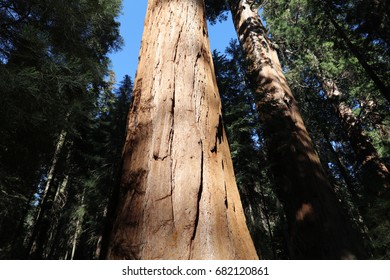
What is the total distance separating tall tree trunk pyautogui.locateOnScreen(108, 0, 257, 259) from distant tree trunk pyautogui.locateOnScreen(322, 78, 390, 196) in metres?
7.37

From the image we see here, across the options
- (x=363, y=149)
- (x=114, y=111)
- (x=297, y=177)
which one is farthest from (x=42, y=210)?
(x=363, y=149)

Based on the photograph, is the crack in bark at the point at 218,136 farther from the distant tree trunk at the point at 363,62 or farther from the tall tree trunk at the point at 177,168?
the distant tree trunk at the point at 363,62

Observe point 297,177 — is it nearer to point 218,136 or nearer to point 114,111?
point 218,136

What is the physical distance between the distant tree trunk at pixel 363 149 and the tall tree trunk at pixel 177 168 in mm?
7372

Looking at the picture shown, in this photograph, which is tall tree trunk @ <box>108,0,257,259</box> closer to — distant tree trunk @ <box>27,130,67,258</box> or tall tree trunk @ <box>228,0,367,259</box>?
tall tree trunk @ <box>228,0,367,259</box>

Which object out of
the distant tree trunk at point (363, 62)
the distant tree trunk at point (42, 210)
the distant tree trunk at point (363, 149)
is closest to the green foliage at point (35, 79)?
the distant tree trunk at point (42, 210)

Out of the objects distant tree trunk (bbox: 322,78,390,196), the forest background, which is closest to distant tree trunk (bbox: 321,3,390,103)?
the forest background

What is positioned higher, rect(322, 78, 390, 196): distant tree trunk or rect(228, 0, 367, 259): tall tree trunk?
rect(322, 78, 390, 196): distant tree trunk

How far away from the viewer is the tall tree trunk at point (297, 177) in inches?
124

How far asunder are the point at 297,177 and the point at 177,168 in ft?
10.5

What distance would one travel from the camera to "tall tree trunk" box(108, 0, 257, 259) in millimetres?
874

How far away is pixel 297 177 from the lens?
3803 millimetres

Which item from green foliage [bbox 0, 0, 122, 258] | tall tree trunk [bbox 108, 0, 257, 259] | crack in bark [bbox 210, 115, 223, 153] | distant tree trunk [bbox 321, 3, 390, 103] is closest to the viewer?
tall tree trunk [bbox 108, 0, 257, 259]

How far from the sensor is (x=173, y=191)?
→ 972mm
